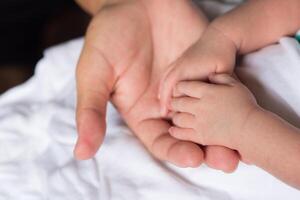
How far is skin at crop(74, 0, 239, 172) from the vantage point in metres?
0.57

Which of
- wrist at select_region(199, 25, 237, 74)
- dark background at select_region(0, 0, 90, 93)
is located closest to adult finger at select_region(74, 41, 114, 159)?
wrist at select_region(199, 25, 237, 74)

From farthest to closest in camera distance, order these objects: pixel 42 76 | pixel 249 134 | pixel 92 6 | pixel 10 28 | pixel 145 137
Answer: pixel 10 28 < pixel 92 6 < pixel 42 76 < pixel 145 137 < pixel 249 134

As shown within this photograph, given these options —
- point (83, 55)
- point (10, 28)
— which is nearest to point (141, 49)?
point (83, 55)

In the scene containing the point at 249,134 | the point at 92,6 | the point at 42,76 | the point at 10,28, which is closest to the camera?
the point at 249,134

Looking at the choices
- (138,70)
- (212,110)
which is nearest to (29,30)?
(138,70)

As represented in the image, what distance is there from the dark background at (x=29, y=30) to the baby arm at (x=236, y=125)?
0.60m

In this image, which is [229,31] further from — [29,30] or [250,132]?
[29,30]

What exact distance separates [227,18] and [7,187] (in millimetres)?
355

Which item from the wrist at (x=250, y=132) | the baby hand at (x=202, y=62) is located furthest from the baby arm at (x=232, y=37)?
the wrist at (x=250, y=132)

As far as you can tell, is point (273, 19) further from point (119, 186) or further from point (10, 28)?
point (10, 28)

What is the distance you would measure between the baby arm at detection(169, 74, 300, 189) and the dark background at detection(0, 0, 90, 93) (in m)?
0.60

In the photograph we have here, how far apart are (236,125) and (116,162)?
17cm

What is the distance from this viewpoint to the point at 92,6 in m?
0.89

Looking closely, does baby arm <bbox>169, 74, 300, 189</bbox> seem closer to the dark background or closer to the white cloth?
the white cloth
